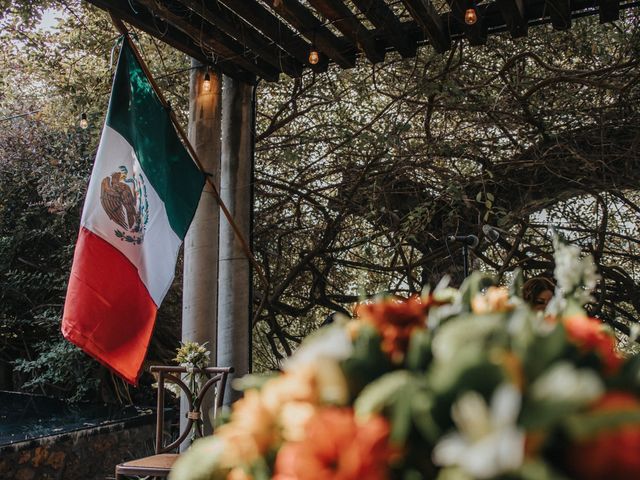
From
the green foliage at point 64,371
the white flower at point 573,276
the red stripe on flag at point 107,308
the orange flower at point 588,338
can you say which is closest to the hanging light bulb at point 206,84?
the red stripe on flag at point 107,308

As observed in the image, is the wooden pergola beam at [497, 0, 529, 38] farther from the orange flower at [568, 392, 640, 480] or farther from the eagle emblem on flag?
the orange flower at [568, 392, 640, 480]

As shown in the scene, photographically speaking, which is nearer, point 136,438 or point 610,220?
point 136,438

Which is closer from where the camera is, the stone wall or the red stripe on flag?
the red stripe on flag

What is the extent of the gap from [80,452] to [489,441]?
430 centimetres

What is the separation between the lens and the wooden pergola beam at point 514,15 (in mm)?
3439

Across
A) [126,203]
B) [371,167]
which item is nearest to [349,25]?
[126,203]

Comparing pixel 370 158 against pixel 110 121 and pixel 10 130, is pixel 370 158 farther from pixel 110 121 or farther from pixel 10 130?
pixel 10 130

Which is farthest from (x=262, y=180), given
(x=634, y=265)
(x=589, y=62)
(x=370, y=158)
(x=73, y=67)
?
(x=634, y=265)

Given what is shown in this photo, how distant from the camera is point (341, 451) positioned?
425 mm

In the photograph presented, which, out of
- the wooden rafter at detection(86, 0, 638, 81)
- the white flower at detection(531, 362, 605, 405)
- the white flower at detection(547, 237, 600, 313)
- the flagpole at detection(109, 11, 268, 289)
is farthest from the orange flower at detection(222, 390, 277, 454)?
the wooden rafter at detection(86, 0, 638, 81)

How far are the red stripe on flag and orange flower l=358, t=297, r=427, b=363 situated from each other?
1.95 meters

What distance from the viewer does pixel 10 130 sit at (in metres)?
6.11

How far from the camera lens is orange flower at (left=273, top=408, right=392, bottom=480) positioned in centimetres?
42

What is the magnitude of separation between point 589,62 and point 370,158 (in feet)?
6.04
